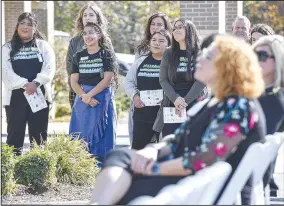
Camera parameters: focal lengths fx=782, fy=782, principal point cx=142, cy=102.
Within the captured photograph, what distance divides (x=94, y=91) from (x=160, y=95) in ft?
2.86

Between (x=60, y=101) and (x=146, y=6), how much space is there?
1530cm

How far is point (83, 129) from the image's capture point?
982 cm

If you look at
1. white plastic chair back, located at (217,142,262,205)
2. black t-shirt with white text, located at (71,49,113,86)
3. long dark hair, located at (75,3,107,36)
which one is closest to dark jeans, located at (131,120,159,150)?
black t-shirt with white text, located at (71,49,113,86)

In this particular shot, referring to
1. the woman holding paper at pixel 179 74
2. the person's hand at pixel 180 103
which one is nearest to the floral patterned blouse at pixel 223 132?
the person's hand at pixel 180 103

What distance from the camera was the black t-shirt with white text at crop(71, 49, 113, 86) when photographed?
9656mm

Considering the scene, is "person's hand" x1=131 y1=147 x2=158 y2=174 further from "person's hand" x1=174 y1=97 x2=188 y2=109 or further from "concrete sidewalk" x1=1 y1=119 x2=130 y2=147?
"concrete sidewalk" x1=1 y1=119 x2=130 y2=147

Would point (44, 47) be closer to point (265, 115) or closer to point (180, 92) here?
point (180, 92)

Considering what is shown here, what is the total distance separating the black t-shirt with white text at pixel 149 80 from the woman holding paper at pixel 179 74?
47 cm

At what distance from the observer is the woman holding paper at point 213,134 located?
4832 millimetres

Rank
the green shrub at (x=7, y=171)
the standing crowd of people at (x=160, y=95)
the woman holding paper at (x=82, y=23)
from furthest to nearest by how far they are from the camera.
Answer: the woman holding paper at (x=82, y=23) < the green shrub at (x=7, y=171) < the standing crowd of people at (x=160, y=95)

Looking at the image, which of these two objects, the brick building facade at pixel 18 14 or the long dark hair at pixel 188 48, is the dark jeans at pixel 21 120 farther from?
the brick building facade at pixel 18 14

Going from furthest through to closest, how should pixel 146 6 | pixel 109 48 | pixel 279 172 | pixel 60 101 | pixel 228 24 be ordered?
pixel 146 6 → pixel 60 101 → pixel 228 24 → pixel 279 172 → pixel 109 48

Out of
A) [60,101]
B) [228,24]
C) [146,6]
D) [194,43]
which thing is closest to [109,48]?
[194,43]

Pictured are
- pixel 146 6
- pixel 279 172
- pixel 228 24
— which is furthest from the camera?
pixel 146 6
